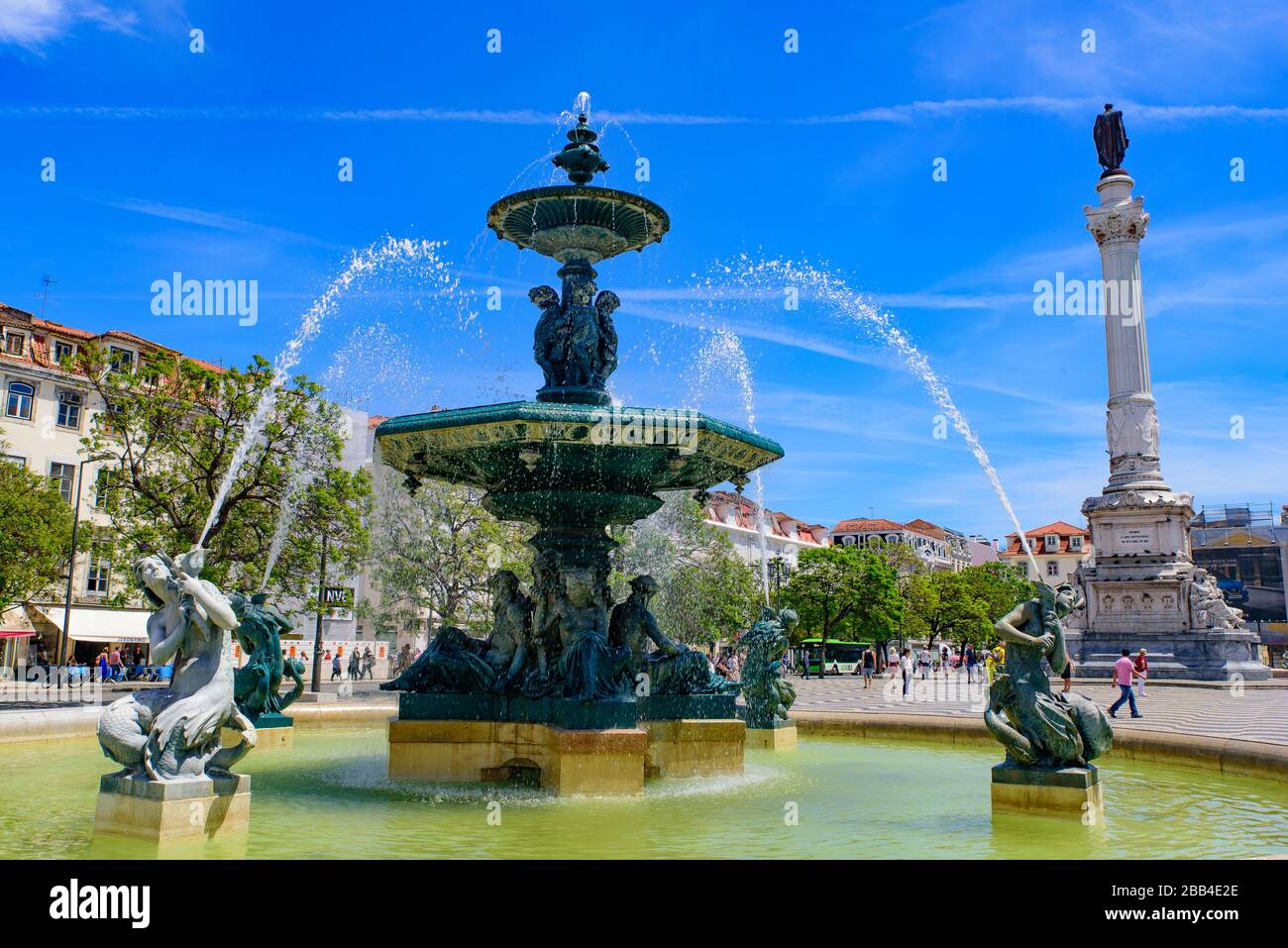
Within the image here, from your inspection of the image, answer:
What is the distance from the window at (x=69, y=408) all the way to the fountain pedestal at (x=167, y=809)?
43387 mm

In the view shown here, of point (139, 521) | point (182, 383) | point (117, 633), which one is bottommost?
→ point (117, 633)

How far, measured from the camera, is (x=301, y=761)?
37.3 feet

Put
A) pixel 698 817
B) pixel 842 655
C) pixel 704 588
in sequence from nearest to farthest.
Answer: pixel 698 817, pixel 704 588, pixel 842 655

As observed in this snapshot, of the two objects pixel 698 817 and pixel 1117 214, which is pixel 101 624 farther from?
pixel 1117 214

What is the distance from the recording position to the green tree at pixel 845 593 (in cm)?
5994

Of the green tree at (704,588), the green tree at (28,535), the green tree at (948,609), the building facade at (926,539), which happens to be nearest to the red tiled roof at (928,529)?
the building facade at (926,539)

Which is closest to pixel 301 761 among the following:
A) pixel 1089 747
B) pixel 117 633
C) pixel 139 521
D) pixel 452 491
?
pixel 1089 747

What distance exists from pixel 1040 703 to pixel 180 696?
5.95 metres

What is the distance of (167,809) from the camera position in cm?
597

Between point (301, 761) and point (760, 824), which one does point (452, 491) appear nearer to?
point (301, 761)

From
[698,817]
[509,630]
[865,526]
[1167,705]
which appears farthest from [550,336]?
[865,526]

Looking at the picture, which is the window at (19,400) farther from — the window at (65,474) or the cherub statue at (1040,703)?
the cherub statue at (1040,703)

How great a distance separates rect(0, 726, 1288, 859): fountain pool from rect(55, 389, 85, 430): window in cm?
3791
